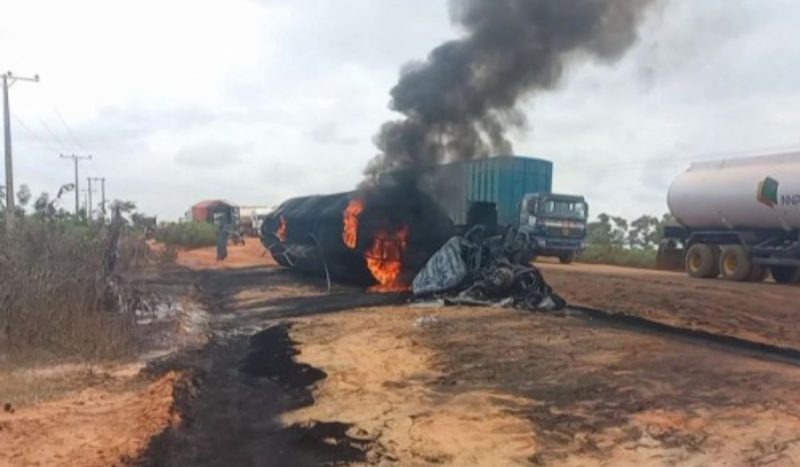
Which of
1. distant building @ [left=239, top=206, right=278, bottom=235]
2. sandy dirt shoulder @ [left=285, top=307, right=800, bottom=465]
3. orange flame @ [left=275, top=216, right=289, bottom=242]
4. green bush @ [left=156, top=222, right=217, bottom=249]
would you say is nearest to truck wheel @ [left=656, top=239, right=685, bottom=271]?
orange flame @ [left=275, top=216, right=289, bottom=242]

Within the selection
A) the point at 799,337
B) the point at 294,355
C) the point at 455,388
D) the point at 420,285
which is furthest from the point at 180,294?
the point at 799,337

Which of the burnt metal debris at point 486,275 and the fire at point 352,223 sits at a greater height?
the fire at point 352,223

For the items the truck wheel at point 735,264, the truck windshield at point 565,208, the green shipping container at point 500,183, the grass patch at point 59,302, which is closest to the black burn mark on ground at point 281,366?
the grass patch at point 59,302

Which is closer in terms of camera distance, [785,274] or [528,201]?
[785,274]

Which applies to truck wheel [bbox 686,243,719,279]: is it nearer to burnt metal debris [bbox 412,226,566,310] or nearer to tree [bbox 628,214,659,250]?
burnt metal debris [bbox 412,226,566,310]

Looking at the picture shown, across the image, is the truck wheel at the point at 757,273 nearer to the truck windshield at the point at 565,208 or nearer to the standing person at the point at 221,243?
the truck windshield at the point at 565,208

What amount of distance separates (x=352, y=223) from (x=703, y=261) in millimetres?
9921

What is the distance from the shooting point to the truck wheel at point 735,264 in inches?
761

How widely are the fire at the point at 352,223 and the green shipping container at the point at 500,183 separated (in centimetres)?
614

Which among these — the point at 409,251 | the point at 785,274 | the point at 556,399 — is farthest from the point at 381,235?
the point at 556,399

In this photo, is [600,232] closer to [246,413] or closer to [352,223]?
[352,223]

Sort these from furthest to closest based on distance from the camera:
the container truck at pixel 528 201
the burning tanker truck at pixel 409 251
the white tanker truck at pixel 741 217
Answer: the container truck at pixel 528 201
the white tanker truck at pixel 741 217
the burning tanker truck at pixel 409 251

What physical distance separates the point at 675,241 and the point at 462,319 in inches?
505

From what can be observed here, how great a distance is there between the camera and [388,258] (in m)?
18.5
